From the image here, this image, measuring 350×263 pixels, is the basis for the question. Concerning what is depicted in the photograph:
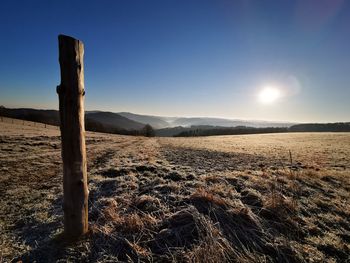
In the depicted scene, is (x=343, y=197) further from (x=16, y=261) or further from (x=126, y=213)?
(x=16, y=261)

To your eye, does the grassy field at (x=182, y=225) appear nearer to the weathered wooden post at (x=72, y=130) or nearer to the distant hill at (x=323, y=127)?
the weathered wooden post at (x=72, y=130)

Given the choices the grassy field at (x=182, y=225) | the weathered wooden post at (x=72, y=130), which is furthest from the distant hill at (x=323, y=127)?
the weathered wooden post at (x=72, y=130)

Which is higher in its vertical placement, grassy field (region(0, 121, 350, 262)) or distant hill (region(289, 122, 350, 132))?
distant hill (region(289, 122, 350, 132))

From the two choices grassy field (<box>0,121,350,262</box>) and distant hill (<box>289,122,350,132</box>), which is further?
distant hill (<box>289,122,350,132</box>)

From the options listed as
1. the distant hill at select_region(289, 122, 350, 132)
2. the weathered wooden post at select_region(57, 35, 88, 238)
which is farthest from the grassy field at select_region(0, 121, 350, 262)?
the distant hill at select_region(289, 122, 350, 132)

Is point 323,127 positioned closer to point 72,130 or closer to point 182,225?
point 182,225

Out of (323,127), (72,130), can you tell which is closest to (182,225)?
(72,130)

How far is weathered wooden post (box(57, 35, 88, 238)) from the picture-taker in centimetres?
296

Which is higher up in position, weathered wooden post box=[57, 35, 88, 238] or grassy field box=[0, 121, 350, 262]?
weathered wooden post box=[57, 35, 88, 238]

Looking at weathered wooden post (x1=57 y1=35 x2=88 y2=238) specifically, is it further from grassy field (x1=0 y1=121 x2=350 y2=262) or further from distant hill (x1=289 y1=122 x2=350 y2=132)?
distant hill (x1=289 y1=122 x2=350 y2=132)

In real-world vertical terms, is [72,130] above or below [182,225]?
above

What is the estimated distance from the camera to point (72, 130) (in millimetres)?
3057

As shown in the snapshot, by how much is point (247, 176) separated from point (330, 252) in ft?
12.5

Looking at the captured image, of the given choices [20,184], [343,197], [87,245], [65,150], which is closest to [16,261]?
[87,245]
